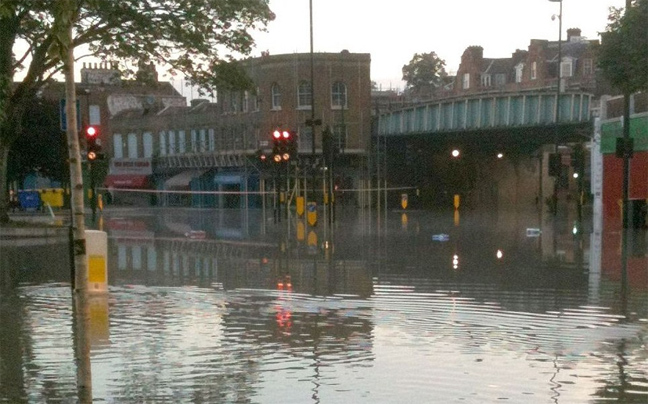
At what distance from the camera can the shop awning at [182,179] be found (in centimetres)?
8312

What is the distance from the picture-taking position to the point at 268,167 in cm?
7300

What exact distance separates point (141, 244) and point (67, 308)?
1663 centimetres

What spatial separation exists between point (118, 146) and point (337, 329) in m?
82.4

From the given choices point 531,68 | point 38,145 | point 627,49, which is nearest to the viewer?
point 627,49

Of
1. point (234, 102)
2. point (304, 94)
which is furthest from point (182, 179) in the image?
point (304, 94)

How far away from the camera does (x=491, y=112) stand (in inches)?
2530

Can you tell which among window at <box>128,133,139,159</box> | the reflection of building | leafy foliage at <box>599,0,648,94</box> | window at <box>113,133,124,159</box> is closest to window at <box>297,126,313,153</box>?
the reflection of building

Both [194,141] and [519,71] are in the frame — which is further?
[519,71]

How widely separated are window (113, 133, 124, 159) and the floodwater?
67.7 metres

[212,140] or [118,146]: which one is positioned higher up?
[212,140]

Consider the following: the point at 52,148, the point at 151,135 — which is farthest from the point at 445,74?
the point at 52,148

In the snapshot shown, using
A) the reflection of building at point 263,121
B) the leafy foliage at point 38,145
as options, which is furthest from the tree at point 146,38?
the reflection of building at point 263,121

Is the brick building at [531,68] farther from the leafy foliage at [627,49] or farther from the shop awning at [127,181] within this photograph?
the leafy foliage at [627,49]

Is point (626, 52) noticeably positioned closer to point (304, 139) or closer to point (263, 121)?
point (304, 139)
